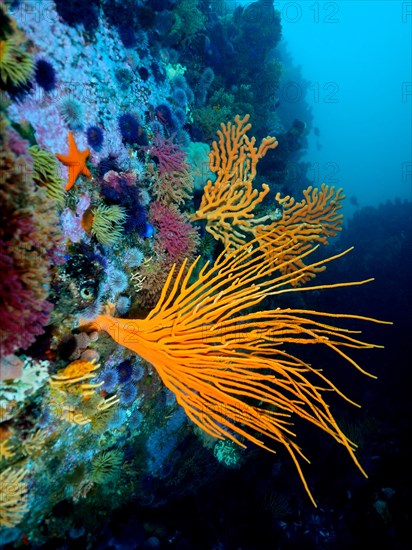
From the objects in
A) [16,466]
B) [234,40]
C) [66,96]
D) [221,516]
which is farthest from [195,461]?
[234,40]

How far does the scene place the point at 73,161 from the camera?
282 centimetres

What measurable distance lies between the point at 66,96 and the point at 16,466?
10.9 feet

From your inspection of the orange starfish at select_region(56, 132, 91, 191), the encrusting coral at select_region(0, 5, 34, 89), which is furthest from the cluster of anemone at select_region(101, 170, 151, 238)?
the encrusting coral at select_region(0, 5, 34, 89)

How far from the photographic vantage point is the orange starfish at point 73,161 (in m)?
2.79

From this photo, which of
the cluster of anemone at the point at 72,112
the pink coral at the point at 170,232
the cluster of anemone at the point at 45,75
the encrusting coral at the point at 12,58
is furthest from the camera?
the pink coral at the point at 170,232

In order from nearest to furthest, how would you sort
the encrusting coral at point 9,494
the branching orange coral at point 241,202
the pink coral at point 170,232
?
the encrusting coral at point 9,494 < the pink coral at point 170,232 < the branching orange coral at point 241,202

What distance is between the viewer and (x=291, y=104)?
66.5ft

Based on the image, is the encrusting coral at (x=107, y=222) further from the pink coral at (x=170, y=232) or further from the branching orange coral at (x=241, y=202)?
the branching orange coral at (x=241, y=202)

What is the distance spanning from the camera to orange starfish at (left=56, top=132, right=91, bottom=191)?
2785 millimetres

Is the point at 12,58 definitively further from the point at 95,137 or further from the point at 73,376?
the point at 73,376

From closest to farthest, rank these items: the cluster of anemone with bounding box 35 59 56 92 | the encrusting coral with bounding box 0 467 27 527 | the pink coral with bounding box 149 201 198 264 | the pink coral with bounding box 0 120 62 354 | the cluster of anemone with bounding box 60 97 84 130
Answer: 1. the pink coral with bounding box 0 120 62 354
2. the encrusting coral with bounding box 0 467 27 527
3. the cluster of anemone with bounding box 35 59 56 92
4. the cluster of anemone with bounding box 60 97 84 130
5. the pink coral with bounding box 149 201 198 264

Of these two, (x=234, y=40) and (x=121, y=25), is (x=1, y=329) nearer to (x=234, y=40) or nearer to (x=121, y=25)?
(x=121, y=25)

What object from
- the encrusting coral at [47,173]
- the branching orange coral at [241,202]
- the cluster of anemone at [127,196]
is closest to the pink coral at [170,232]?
the cluster of anemone at [127,196]

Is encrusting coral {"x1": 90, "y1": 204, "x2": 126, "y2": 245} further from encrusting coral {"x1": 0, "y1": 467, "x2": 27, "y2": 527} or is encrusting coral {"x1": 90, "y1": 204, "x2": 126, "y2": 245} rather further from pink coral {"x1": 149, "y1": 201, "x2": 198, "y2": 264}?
encrusting coral {"x1": 0, "y1": 467, "x2": 27, "y2": 527}
